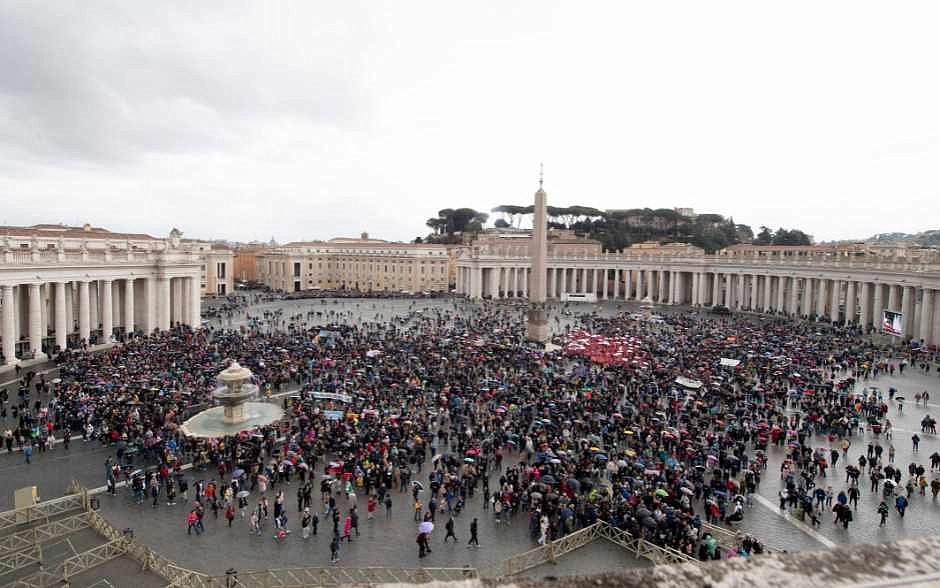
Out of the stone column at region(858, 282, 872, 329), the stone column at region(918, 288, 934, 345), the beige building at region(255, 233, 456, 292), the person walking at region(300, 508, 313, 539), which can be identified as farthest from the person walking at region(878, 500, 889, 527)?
the beige building at region(255, 233, 456, 292)

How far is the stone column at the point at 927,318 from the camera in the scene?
140 feet

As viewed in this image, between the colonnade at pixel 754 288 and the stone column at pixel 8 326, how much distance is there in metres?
48.0

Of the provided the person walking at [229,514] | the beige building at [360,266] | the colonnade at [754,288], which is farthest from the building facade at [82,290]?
the beige building at [360,266]

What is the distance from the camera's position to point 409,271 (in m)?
96.7

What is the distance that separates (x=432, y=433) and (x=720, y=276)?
67.4 metres

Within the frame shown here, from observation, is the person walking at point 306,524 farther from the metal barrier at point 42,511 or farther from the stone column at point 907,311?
the stone column at point 907,311

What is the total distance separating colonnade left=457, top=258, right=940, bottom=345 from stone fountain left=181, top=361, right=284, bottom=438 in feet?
144

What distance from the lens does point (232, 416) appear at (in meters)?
19.4

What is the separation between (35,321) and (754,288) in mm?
66949

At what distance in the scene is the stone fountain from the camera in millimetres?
18609

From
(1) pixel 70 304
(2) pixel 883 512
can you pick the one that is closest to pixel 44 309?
(1) pixel 70 304

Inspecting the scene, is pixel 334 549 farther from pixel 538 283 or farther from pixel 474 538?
pixel 538 283

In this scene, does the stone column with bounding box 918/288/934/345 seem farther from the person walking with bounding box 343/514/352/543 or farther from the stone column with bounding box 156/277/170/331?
the stone column with bounding box 156/277/170/331

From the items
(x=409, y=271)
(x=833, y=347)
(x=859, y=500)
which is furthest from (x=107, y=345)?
(x=409, y=271)
